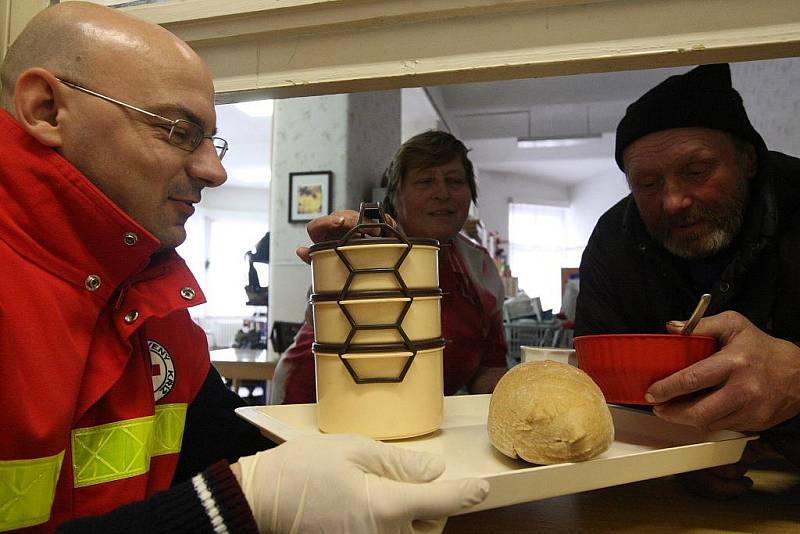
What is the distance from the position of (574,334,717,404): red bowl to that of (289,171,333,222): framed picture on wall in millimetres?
2639

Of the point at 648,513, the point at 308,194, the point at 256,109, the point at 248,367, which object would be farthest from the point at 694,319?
the point at 256,109

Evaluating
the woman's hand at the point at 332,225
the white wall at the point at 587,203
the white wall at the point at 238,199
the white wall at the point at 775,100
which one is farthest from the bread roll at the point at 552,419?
the white wall at the point at 238,199

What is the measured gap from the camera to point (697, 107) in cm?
108

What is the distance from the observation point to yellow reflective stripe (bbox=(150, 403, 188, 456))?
0.79 m

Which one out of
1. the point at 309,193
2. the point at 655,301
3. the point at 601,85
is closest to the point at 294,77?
the point at 655,301

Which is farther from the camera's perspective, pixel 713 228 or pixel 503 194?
pixel 503 194

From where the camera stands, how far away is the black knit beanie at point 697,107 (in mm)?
1079

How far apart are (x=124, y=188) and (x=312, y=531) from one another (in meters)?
0.51

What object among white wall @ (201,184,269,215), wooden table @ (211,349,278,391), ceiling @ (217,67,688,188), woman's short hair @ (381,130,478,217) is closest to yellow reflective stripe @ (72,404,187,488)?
woman's short hair @ (381,130,478,217)

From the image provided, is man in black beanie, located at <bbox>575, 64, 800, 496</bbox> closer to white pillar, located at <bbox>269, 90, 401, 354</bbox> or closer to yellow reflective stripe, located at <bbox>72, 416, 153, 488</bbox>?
yellow reflective stripe, located at <bbox>72, 416, 153, 488</bbox>

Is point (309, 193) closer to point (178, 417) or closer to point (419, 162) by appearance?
point (419, 162)

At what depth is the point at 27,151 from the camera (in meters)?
0.65

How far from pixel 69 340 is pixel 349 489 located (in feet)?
1.30

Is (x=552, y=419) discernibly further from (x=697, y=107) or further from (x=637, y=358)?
(x=697, y=107)
